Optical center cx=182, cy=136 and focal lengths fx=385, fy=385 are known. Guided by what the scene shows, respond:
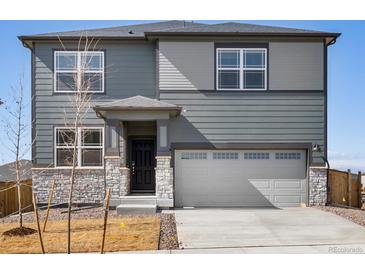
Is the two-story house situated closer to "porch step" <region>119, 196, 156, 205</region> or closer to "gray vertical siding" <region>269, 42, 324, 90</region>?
"gray vertical siding" <region>269, 42, 324, 90</region>

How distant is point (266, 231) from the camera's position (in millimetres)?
9008

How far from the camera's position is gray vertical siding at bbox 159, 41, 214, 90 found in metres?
13.2

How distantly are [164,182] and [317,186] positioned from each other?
17.5 ft

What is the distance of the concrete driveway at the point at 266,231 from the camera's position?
Answer: 761 cm

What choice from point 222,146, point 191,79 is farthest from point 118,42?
point 222,146

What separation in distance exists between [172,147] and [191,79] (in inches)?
95.3

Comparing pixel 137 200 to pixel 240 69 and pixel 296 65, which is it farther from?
pixel 296 65

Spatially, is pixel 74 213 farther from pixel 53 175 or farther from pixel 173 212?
pixel 173 212

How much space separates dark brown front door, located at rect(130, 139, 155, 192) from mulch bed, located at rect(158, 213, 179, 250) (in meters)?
2.94

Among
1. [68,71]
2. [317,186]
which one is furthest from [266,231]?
[68,71]

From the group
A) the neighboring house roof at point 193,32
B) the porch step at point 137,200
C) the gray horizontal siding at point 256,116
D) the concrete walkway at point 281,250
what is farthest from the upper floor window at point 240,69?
the concrete walkway at point 281,250

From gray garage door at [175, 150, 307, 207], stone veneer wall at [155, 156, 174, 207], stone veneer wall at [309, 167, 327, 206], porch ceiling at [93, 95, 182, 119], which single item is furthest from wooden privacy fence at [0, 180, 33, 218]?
stone veneer wall at [309, 167, 327, 206]

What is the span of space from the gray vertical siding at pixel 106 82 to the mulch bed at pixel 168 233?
193 inches

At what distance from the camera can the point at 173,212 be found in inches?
469
